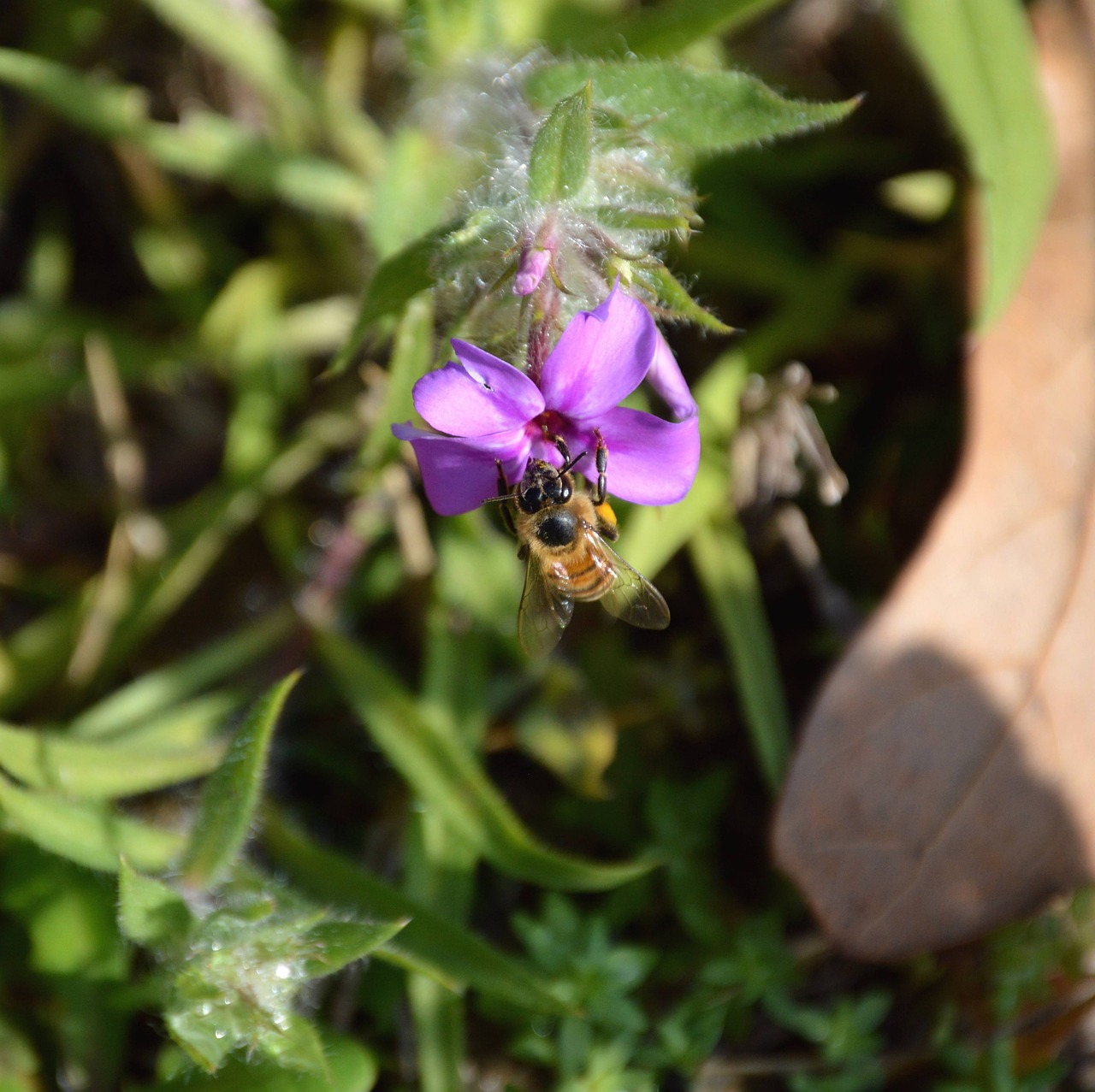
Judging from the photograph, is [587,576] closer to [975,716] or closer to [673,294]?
[673,294]

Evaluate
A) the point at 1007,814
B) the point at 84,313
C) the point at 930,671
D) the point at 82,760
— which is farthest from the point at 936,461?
the point at 84,313

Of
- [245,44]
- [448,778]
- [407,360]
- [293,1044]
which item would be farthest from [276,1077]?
[245,44]

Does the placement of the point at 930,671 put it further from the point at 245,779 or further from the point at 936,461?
the point at 245,779

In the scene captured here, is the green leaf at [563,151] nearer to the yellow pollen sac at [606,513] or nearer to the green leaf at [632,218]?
the green leaf at [632,218]

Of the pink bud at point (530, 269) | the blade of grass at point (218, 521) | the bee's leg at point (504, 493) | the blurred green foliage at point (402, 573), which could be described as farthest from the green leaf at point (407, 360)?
the blade of grass at point (218, 521)

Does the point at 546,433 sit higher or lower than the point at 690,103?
lower

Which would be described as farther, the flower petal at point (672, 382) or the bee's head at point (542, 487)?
the bee's head at point (542, 487)

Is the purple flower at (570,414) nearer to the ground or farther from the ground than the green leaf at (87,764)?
farther from the ground
